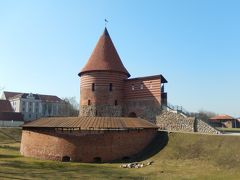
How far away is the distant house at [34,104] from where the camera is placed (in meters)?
71.8

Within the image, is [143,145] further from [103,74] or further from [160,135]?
[103,74]

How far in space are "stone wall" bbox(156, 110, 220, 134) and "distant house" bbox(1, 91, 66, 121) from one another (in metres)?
47.5

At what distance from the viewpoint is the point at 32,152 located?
24547mm

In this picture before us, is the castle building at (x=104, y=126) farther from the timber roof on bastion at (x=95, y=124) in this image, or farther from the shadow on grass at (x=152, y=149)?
the shadow on grass at (x=152, y=149)

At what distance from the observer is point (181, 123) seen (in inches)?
1067

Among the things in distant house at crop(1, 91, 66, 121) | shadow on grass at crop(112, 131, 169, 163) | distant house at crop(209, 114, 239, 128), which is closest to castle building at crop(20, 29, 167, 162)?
shadow on grass at crop(112, 131, 169, 163)

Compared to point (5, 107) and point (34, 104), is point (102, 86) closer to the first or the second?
point (5, 107)

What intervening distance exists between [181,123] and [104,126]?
297 inches

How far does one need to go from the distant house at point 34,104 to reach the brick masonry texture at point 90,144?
163 feet

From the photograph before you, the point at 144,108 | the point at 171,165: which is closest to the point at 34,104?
the point at 144,108

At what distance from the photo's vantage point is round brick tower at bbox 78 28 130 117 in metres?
32.0

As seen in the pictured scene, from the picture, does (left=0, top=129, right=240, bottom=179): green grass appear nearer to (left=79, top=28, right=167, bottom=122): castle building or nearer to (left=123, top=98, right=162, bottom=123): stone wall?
(left=123, top=98, right=162, bottom=123): stone wall

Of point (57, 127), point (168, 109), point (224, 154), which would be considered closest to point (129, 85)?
point (168, 109)

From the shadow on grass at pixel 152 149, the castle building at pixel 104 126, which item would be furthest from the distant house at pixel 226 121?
the shadow on grass at pixel 152 149
